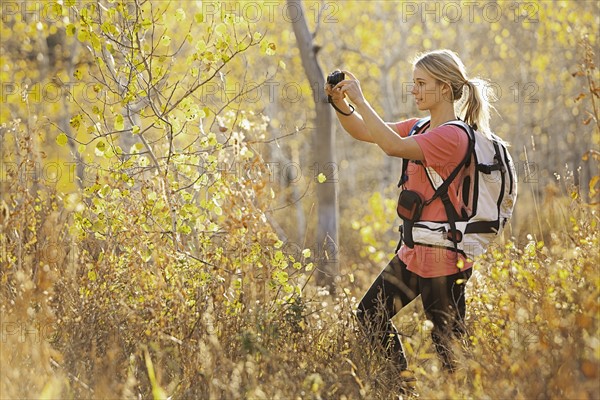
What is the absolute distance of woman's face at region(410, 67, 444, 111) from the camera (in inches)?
151

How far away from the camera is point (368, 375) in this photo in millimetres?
3830

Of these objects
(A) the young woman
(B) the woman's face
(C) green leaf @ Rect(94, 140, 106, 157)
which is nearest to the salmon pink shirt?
(A) the young woman

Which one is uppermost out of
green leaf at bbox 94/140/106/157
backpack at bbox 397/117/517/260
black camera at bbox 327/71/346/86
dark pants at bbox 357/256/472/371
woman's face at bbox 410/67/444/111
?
black camera at bbox 327/71/346/86

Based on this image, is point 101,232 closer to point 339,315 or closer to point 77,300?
point 77,300

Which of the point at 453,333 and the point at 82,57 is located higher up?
the point at 82,57

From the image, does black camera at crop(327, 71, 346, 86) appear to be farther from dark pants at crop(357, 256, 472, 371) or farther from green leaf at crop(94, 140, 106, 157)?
green leaf at crop(94, 140, 106, 157)

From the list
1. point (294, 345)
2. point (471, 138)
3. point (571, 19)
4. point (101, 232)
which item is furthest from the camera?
point (571, 19)

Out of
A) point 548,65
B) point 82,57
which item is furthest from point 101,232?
point 548,65

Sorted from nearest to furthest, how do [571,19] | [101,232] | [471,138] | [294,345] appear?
[471,138] < [294,345] < [101,232] < [571,19]

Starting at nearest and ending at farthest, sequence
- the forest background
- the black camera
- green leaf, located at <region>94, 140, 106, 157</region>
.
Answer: the forest background → the black camera → green leaf, located at <region>94, 140, 106, 157</region>

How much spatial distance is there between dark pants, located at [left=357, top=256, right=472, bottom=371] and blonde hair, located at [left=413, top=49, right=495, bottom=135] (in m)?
0.75

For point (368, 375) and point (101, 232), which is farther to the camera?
point (101, 232)

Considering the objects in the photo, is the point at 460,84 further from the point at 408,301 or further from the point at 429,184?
the point at 408,301

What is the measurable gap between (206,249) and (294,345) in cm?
82
